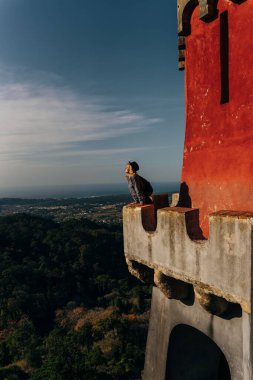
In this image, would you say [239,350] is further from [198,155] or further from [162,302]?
[198,155]

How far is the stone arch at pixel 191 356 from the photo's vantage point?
17.0 feet

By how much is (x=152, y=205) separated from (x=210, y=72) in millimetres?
1937

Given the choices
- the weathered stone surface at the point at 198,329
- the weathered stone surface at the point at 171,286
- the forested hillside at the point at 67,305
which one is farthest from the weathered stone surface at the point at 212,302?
the forested hillside at the point at 67,305

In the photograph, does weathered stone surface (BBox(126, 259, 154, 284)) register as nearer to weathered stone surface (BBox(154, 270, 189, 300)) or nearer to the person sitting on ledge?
weathered stone surface (BBox(154, 270, 189, 300))

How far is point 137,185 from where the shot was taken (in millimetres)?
5242

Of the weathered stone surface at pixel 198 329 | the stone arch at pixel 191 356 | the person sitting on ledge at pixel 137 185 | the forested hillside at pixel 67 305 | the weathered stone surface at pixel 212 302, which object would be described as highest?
the person sitting on ledge at pixel 137 185

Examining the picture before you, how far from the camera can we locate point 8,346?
89.0 feet

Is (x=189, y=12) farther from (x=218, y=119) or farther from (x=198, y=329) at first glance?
(x=198, y=329)

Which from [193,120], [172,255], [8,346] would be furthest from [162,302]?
[8,346]

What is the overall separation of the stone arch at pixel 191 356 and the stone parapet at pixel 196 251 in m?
1.06

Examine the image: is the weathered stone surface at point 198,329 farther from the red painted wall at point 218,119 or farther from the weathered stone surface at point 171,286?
the red painted wall at point 218,119

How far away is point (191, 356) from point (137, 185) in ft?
9.07

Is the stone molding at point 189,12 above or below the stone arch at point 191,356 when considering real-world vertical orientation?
above

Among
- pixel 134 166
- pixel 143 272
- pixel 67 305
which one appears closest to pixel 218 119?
pixel 134 166
